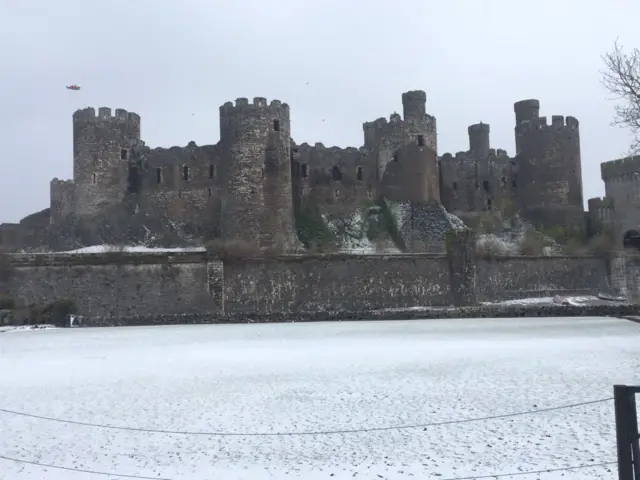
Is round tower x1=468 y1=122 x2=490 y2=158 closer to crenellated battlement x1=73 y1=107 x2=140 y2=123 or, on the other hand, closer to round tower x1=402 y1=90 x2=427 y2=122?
round tower x1=402 y1=90 x2=427 y2=122

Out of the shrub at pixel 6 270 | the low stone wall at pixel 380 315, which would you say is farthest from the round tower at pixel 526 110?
the shrub at pixel 6 270

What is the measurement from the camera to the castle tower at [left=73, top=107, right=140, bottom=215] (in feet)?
123

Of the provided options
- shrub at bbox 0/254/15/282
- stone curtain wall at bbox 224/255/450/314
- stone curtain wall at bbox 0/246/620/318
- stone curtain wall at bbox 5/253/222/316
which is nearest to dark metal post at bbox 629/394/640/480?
stone curtain wall at bbox 0/246/620/318

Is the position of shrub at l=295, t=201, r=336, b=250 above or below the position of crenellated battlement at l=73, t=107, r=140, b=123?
below

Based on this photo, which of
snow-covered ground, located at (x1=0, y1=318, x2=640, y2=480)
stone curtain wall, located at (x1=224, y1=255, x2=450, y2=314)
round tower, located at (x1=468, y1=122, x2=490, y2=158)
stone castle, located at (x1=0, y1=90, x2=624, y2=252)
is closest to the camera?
snow-covered ground, located at (x1=0, y1=318, x2=640, y2=480)

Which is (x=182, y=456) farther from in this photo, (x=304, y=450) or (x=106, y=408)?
(x=106, y=408)

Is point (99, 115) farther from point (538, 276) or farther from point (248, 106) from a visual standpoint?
point (538, 276)

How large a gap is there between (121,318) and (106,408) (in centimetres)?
1843

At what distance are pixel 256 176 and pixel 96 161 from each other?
9.02 metres

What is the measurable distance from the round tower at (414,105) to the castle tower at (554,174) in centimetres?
877

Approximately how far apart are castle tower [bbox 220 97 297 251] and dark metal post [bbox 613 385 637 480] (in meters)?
29.2

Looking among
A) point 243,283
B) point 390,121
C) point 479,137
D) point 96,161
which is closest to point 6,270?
point 243,283

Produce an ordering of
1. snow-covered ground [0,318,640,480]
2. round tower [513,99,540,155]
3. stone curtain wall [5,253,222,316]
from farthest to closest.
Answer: round tower [513,99,540,155], stone curtain wall [5,253,222,316], snow-covered ground [0,318,640,480]

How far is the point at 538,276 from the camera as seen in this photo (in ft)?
119
